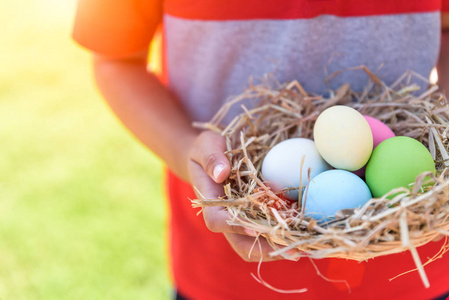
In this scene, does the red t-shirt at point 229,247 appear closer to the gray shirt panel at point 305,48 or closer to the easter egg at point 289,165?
the gray shirt panel at point 305,48

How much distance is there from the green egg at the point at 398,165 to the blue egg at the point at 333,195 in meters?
0.03

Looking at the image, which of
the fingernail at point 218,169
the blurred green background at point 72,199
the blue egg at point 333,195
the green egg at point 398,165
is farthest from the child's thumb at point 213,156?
the blurred green background at point 72,199

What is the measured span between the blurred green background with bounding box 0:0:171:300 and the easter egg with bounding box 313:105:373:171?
4.06ft

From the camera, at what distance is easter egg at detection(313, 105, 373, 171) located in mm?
970

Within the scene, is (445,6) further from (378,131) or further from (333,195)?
(333,195)

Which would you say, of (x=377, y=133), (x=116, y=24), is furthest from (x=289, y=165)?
(x=116, y=24)

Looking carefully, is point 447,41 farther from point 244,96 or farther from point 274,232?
point 274,232

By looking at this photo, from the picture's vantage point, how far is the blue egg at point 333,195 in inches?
35.3

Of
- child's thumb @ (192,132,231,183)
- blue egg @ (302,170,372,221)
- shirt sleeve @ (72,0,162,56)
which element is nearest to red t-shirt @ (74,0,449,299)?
shirt sleeve @ (72,0,162,56)

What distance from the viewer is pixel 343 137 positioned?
3.17 feet

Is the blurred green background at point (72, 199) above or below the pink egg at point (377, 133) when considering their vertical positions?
below

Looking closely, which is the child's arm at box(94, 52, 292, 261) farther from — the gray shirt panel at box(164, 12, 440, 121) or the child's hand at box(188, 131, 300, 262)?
the gray shirt panel at box(164, 12, 440, 121)

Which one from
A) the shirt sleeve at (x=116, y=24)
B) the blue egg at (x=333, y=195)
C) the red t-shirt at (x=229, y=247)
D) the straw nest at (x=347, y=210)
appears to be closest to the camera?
the straw nest at (x=347, y=210)

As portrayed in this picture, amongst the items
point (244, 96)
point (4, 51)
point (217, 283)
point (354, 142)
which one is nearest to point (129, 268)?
point (217, 283)
